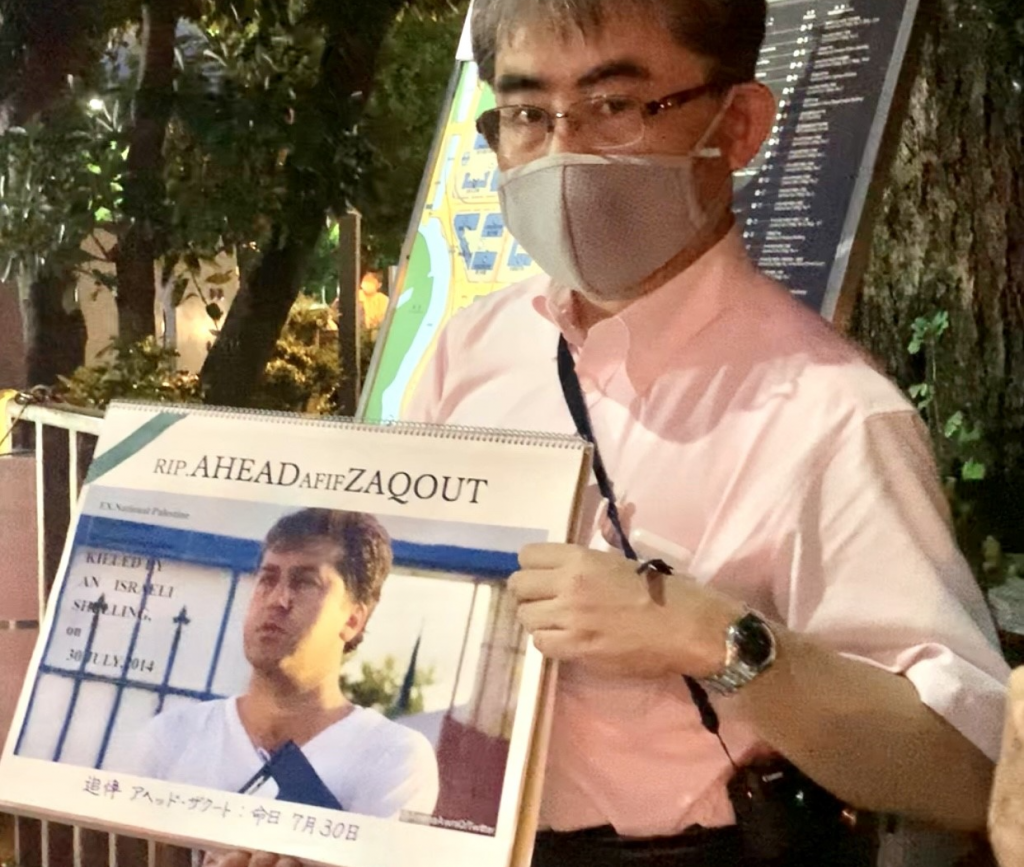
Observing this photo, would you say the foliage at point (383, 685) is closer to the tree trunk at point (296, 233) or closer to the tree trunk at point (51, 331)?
the tree trunk at point (296, 233)

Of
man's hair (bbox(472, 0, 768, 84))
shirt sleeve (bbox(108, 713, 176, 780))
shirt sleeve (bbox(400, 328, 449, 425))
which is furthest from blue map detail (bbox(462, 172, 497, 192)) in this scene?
shirt sleeve (bbox(108, 713, 176, 780))

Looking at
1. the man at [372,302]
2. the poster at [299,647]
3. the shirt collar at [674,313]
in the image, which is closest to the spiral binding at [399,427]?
the poster at [299,647]

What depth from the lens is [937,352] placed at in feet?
6.23

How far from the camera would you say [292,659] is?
1.10 meters

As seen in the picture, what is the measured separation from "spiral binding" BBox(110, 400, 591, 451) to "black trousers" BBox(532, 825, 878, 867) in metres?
0.40

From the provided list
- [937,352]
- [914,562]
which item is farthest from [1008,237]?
[914,562]

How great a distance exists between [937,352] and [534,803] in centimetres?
125

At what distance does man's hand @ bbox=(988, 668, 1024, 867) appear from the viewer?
0.90 meters

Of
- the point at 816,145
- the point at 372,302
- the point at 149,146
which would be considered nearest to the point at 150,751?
the point at 816,145

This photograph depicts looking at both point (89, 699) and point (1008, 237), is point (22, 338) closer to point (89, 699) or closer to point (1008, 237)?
point (89, 699)

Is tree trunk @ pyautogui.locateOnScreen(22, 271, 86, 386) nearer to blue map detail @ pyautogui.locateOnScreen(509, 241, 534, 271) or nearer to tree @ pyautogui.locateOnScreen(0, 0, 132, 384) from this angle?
tree @ pyautogui.locateOnScreen(0, 0, 132, 384)

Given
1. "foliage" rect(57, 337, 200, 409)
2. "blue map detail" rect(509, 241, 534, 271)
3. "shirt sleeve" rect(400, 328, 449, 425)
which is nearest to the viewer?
"shirt sleeve" rect(400, 328, 449, 425)

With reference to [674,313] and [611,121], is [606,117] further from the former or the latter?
[674,313]

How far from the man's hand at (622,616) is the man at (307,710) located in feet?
0.59
